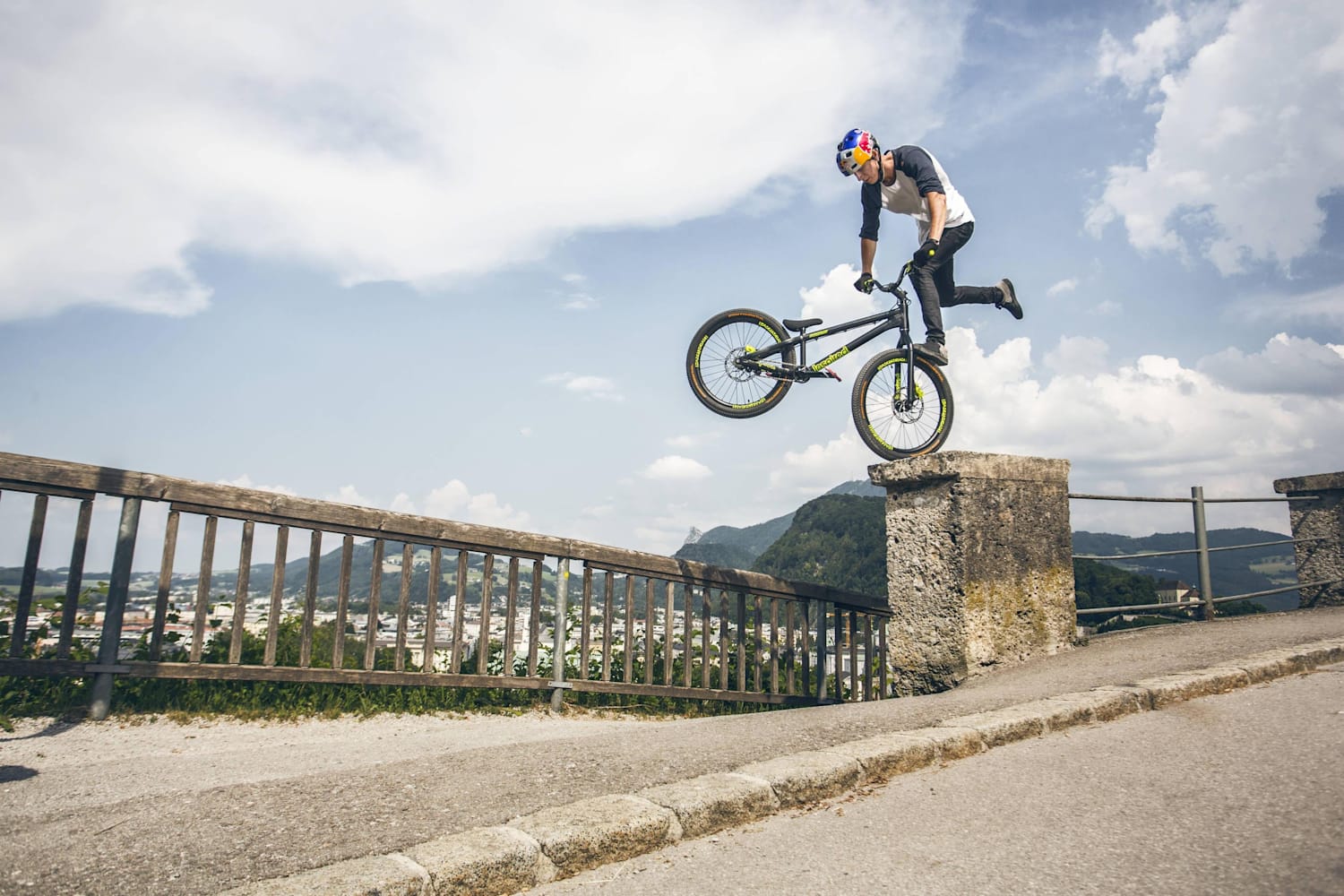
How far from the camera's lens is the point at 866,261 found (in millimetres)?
6418

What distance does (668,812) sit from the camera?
116 inches

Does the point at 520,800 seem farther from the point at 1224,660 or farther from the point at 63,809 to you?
the point at 1224,660

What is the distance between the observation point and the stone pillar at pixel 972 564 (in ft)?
20.9

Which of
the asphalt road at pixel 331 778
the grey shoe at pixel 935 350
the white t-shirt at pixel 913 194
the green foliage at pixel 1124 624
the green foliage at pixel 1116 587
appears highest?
the white t-shirt at pixel 913 194

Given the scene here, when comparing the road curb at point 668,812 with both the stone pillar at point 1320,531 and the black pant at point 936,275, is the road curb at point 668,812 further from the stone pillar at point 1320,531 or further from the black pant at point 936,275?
the stone pillar at point 1320,531

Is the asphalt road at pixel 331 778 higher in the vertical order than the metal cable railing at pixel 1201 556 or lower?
lower

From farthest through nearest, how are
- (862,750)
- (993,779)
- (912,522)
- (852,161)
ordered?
(912,522) → (852,161) → (862,750) → (993,779)

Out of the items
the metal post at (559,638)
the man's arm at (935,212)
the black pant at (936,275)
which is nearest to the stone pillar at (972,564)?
the black pant at (936,275)

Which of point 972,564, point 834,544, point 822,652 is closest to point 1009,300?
point 972,564

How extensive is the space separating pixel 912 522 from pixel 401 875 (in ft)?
16.8

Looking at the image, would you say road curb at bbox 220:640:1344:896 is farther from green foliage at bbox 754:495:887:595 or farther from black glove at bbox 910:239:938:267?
green foliage at bbox 754:495:887:595

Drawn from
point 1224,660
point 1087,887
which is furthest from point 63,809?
point 1224,660

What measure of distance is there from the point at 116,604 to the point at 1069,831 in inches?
226

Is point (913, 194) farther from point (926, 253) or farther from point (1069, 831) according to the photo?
point (1069, 831)
